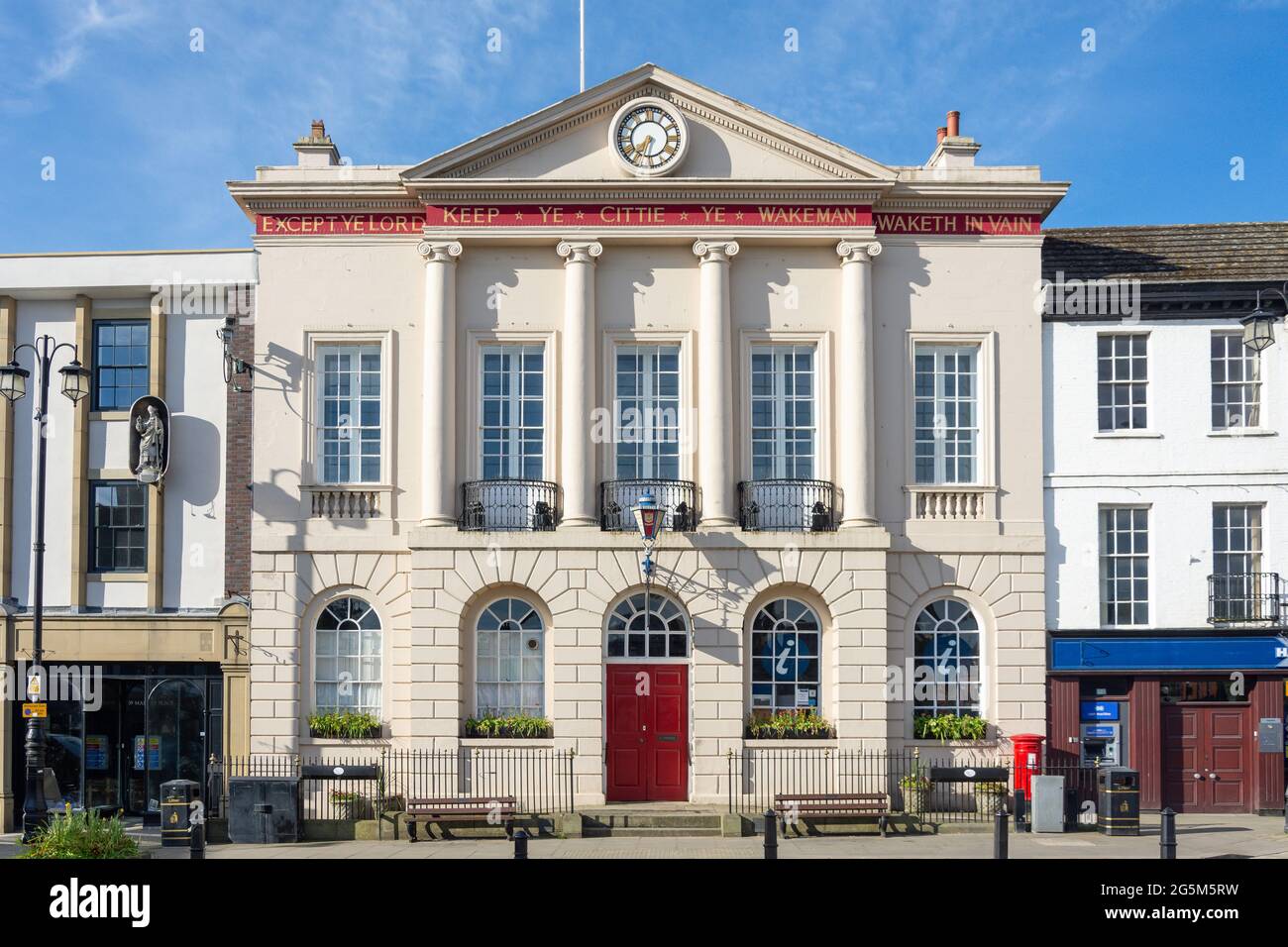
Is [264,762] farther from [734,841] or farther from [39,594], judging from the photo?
[734,841]

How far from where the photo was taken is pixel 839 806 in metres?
20.2

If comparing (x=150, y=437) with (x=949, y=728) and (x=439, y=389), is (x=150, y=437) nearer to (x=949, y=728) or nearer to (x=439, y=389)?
(x=439, y=389)

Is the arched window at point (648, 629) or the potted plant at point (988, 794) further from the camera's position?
the arched window at point (648, 629)

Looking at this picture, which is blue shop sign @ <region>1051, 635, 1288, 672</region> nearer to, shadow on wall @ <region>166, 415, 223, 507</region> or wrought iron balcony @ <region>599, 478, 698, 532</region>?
wrought iron balcony @ <region>599, 478, 698, 532</region>

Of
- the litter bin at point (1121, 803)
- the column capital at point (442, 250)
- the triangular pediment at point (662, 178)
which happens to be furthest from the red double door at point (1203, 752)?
the column capital at point (442, 250)

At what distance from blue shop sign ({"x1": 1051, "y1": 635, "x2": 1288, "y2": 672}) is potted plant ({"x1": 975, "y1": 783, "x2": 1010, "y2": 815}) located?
8.41 feet

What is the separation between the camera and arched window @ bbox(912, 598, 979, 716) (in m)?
22.6

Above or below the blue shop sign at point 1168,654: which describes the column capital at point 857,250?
above

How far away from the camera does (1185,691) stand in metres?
22.7

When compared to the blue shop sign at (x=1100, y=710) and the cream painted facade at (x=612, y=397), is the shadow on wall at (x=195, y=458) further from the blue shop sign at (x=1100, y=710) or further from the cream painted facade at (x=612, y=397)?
the blue shop sign at (x=1100, y=710)

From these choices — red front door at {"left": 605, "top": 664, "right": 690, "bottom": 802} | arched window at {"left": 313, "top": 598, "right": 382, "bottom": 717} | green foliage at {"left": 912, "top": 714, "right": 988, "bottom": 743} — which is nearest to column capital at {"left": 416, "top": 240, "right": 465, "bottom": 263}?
arched window at {"left": 313, "top": 598, "right": 382, "bottom": 717}

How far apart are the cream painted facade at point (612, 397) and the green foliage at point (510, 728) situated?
32 cm

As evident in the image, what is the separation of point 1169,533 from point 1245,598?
176cm

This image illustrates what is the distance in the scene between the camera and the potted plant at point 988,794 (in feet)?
69.8
